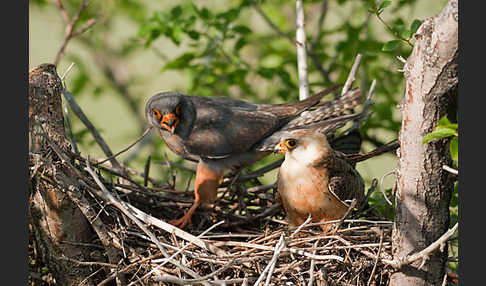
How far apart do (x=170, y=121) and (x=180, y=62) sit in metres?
0.93

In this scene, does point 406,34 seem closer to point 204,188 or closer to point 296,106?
point 296,106

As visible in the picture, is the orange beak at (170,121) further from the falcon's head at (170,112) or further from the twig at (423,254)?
the twig at (423,254)

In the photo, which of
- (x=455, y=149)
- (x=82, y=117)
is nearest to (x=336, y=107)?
(x=82, y=117)

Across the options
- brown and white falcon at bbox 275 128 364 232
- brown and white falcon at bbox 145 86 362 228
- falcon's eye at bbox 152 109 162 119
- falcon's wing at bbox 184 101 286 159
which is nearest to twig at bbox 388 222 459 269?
brown and white falcon at bbox 275 128 364 232

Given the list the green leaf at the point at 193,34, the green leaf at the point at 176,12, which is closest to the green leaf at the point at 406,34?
the green leaf at the point at 193,34

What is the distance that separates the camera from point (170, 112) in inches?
205

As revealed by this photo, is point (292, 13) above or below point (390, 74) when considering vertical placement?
above

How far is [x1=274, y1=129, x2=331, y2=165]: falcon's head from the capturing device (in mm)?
4672

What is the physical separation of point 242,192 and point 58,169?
203cm

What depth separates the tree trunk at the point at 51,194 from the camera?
12.4 feet

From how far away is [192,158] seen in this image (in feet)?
18.1

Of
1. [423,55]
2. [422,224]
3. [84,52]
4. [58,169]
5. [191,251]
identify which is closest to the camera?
[423,55]

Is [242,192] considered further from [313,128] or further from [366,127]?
[366,127]

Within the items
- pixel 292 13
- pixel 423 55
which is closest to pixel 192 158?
pixel 423 55
